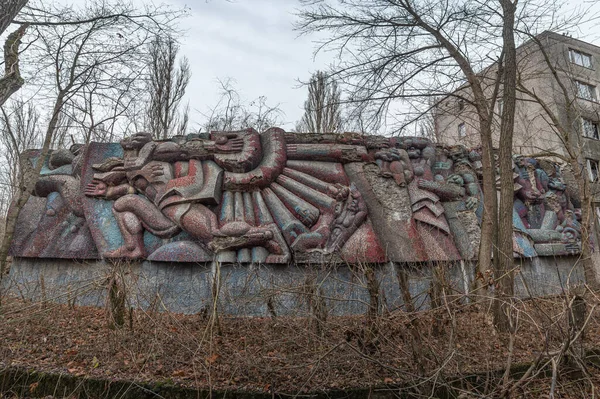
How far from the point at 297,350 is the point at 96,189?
4724 millimetres

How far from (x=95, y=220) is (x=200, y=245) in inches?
79.0

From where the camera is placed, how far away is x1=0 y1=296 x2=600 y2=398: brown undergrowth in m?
2.81

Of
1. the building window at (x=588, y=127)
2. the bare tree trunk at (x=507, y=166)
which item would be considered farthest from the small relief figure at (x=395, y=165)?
the building window at (x=588, y=127)

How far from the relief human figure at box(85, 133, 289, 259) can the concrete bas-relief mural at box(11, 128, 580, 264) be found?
2cm

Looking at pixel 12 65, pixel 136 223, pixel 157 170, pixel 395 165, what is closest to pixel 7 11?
pixel 12 65

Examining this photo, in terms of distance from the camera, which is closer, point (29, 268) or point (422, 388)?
point (422, 388)

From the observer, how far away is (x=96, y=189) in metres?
6.43

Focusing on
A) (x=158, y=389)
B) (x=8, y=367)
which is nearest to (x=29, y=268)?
(x=8, y=367)

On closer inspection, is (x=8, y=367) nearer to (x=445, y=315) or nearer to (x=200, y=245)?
(x=200, y=245)

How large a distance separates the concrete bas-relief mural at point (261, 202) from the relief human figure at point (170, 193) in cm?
2

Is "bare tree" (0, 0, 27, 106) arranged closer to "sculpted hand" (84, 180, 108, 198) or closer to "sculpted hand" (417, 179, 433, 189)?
"sculpted hand" (84, 180, 108, 198)

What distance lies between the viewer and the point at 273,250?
18.3ft

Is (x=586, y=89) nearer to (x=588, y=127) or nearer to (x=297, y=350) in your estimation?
(x=588, y=127)

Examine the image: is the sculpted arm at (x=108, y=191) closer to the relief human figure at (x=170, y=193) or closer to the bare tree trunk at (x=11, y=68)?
the relief human figure at (x=170, y=193)
